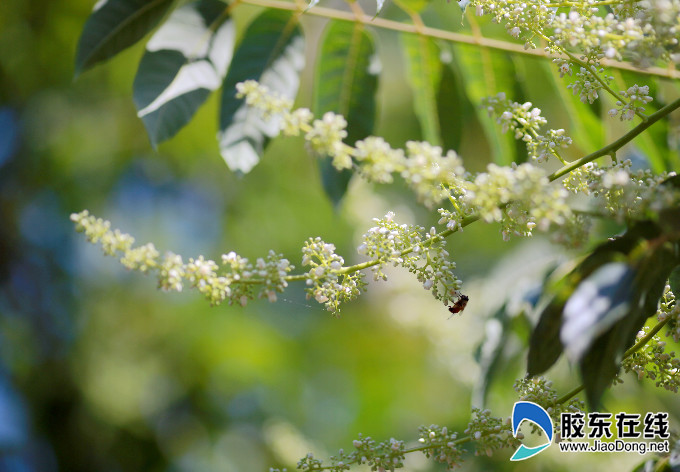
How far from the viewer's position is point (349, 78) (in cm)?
155

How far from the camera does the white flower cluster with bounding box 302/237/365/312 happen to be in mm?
858

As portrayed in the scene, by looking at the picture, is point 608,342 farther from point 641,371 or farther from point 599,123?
point 599,123

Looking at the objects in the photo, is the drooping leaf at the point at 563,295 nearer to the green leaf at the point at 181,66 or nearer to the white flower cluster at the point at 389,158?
the white flower cluster at the point at 389,158

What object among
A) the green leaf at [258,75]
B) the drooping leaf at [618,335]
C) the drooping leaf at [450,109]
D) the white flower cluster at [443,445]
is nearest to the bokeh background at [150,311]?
the drooping leaf at [450,109]

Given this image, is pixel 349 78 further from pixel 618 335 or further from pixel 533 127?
pixel 618 335

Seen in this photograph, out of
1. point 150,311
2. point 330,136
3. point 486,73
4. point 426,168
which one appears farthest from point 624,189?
point 150,311

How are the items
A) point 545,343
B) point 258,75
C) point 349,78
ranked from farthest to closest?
point 349,78, point 258,75, point 545,343

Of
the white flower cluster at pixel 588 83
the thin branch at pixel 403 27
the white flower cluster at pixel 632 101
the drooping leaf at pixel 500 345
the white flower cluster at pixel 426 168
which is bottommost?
the white flower cluster at pixel 426 168

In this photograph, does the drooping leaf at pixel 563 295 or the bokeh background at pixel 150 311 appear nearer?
the drooping leaf at pixel 563 295

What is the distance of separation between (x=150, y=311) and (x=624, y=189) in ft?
14.5

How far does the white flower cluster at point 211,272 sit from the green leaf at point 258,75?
0.44 m

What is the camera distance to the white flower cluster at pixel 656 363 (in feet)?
2.81

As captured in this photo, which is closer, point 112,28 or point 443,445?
point 443,445

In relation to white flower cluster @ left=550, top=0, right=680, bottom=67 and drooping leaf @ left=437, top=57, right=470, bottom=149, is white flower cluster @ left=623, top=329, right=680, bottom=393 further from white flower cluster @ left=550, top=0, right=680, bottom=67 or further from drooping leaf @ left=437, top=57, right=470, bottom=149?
drooping leaf @ left=437, top=57, right=470, bottom=149
